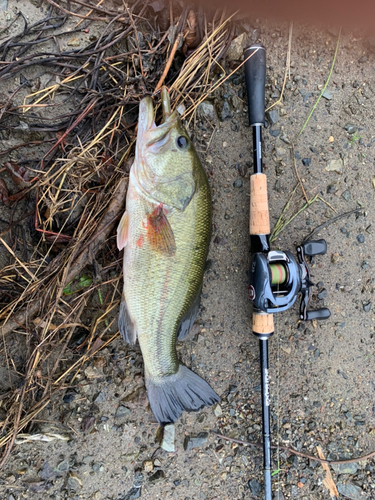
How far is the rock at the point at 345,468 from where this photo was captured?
2967 millimetres

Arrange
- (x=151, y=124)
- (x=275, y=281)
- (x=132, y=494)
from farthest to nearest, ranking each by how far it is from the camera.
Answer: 1. (x=132, y=494)
2. (x=275, y=281)
3. (x=151, y=124)

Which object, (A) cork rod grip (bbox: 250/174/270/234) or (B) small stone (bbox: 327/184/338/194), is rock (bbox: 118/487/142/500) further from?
(B) small stone (bbox: 327/184/338/194)

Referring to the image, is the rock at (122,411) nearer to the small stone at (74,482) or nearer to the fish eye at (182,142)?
the small stone at (74,482)

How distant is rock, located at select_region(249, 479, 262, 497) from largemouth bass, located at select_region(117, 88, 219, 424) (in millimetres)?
1114

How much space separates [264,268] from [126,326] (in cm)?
107

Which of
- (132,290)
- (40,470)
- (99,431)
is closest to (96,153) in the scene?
(132,290)

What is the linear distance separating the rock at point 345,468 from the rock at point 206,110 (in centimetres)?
306

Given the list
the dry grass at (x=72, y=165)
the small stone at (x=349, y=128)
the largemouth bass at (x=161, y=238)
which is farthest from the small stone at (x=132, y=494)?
the small stone at (x=349, y=128)

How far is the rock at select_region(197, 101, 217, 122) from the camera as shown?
2875 millimetres

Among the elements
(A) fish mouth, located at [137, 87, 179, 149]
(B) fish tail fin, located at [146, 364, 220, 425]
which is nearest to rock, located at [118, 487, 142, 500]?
(B) fish tail fin, located at [146, 364, 220, 425]

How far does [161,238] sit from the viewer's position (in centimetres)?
241

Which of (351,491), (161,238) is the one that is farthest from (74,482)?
(351,491)

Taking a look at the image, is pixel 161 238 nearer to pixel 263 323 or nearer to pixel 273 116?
pixel 263 323

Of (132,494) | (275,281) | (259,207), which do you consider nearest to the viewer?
Result: (275,281)
